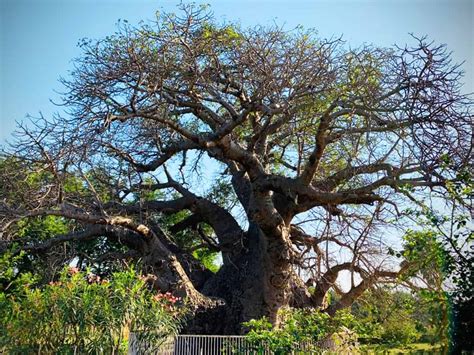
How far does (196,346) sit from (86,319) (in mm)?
1755

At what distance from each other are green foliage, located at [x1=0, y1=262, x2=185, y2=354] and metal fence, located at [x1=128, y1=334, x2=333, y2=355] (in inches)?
5.1

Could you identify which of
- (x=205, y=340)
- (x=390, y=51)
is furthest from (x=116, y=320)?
(x=390, y=51)

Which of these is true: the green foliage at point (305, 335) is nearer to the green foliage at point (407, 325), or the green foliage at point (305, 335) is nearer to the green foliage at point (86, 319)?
the green foliage at point (407, 325)

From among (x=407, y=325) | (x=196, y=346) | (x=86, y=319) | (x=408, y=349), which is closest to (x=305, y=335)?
(x=407, y=325)

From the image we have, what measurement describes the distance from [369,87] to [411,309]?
5498mm

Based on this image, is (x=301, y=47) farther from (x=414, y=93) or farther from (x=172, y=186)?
(x=172, y=186)

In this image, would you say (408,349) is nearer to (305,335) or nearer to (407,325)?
(407,325)

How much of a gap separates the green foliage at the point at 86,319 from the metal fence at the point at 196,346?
13cm

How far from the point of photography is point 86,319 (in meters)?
7.36

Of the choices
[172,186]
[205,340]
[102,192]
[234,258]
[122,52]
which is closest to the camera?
[205,340]

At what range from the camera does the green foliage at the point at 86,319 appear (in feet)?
24.3

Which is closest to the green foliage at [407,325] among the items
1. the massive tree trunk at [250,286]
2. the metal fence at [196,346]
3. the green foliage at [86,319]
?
the metal fence at [196,346]

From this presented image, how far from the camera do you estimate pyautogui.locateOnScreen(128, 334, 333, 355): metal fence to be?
7.16 m

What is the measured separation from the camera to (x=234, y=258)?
12734 mm
